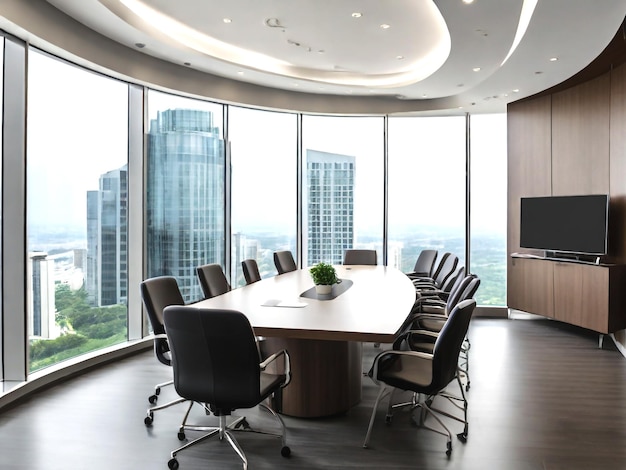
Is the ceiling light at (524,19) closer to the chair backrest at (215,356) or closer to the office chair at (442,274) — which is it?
the office chair at (442,274)

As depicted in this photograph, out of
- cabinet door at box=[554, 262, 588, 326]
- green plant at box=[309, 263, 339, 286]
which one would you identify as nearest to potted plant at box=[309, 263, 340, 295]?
green plant at box=[309, 263, 339, 286]

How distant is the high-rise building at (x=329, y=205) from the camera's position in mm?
8539

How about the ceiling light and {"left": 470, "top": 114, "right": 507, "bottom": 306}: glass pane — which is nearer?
the ceiling light

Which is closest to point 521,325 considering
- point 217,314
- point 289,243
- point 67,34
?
point 289,243

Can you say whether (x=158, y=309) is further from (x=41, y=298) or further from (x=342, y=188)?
(x=342, y=188)

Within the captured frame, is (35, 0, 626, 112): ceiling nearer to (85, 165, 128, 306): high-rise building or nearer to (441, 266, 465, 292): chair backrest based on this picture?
(85, 165, 128, 306): high-rise building

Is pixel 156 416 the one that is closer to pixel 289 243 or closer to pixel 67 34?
pixel 67 34

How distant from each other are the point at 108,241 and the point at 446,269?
404 centimetres

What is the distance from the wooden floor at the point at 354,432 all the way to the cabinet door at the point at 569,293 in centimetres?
136

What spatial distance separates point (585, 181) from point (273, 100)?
455 cm

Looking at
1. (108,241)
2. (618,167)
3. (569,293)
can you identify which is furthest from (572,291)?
(108,241)

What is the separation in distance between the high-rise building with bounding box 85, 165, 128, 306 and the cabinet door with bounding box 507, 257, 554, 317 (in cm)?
549

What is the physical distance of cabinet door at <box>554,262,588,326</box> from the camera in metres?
6.34

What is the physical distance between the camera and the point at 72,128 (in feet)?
17.2
